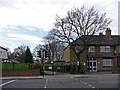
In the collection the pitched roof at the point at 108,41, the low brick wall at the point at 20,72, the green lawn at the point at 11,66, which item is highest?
the pitched roof at the point at 108,41

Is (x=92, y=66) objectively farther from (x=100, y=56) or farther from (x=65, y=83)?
(x=65, y=83)

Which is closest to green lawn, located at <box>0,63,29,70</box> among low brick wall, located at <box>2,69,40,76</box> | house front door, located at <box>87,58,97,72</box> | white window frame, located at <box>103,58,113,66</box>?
low brick wall, located at <box>2,69,40,76</box>

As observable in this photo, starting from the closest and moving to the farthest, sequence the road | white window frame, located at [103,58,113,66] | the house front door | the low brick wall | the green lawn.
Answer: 1. the road
2. the low brick wall
3. the green lawn
4. the house front door
5. white window frame, located at [103,58,113,66]

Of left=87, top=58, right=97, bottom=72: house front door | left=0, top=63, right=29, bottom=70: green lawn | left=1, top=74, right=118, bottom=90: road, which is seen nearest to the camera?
left=1, top=74, right=118, bottom=90: road

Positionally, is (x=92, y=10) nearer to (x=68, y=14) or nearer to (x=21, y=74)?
(x=68, y=14)

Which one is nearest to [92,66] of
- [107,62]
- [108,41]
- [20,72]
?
[107,62]

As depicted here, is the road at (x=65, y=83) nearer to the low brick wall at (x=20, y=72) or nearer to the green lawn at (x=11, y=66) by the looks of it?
the low brick wall at (x=20, y=72)

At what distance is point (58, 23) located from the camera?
36719 mm

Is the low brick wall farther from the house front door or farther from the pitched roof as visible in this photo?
the pitched roof

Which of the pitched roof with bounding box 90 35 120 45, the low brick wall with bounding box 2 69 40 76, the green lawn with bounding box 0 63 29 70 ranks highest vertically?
the pitched roof with bounding box 90 35 120 45

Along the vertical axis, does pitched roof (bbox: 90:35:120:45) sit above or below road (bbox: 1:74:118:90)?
above

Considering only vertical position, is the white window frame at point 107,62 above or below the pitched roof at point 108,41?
below

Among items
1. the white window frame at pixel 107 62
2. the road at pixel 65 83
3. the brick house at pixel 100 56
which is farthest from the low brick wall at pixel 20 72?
the white window frame at pixel 107 62

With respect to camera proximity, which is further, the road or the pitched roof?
the pitched roof
